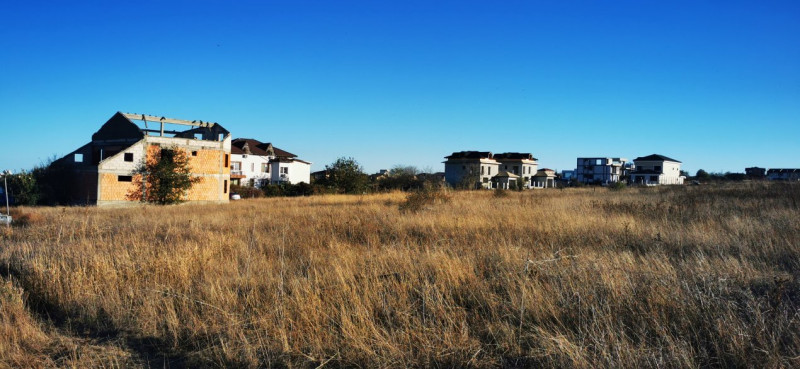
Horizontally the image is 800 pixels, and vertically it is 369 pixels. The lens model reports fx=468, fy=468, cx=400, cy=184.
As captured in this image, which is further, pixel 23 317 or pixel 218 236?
pixel 218 236

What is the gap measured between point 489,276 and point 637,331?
6.33ft

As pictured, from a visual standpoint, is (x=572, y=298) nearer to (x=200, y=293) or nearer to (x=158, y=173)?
(x=200, y=293)

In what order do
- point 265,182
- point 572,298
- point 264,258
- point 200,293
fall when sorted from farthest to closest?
point 265,182, point 264,258, point 200,293, point 572,298

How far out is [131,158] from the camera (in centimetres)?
3644

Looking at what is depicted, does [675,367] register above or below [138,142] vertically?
below

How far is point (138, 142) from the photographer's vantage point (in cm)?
3647

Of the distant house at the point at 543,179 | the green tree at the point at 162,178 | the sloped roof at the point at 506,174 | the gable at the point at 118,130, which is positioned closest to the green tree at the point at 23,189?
the gable at the point at 118,130

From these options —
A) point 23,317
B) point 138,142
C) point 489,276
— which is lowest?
point 23,317

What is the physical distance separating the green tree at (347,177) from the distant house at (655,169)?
63.3 meters

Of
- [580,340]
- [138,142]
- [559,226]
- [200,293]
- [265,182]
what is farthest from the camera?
[265,182]

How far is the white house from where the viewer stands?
200 feet

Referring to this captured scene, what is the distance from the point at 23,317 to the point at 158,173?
116 feet

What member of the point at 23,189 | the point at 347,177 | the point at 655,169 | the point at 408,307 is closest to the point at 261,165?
the point at 347,177

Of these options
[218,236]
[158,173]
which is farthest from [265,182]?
[218,236]
